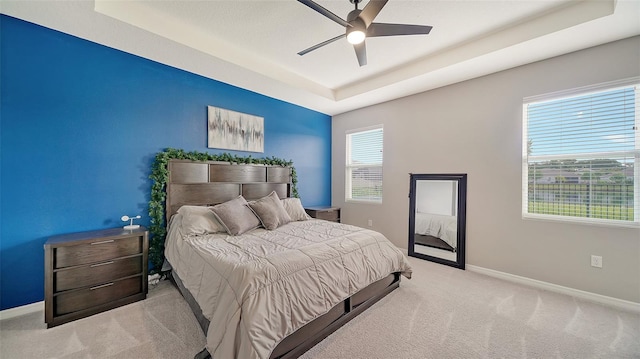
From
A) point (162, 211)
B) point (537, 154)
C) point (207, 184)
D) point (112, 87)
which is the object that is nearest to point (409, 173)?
point (537, 154)

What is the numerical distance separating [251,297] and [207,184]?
2.37m

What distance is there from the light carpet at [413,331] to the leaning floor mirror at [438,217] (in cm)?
106

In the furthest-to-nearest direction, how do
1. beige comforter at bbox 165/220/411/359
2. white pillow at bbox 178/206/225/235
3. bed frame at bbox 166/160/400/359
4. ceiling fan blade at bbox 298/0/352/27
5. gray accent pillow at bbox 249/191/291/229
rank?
1. gray accent pillow at bbox 249/191/291/229
2. white pillow at bbox 178/206/225/235
3. bed frame at bbox 166/160/400/359
4. ceiling fan blade at bbox 298/0/352/27
5. beige comforter at bbox 165/220/411/359

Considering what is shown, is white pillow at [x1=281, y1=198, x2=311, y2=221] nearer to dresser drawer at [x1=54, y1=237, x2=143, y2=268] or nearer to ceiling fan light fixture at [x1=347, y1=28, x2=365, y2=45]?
dresser drawer at [x1=54, y1=237, x2=143, y2=268]

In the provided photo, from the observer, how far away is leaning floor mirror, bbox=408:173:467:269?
3.62 meters

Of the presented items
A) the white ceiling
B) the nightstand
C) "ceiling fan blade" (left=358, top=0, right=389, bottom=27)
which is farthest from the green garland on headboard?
"ceiling fan blade" (left=358, top=0, right=389, bottom=27)

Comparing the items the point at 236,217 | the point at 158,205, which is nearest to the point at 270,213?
the point at 236,217

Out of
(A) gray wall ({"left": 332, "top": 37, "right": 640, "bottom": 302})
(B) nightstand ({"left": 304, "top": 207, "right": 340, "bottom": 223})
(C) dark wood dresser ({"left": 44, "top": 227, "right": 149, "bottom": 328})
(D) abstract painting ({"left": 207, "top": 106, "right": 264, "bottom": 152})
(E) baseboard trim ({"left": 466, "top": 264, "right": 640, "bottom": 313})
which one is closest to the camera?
(C) dark wood dresser ({"left": 44, "top": 227, "right": 149, "bottom": 328})

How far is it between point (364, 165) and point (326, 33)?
2710 mm

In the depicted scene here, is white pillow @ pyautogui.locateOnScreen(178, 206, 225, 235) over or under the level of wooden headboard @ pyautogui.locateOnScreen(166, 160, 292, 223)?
under

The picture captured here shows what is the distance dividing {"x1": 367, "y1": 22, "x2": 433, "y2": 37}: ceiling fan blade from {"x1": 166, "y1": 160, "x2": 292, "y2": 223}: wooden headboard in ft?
8.84

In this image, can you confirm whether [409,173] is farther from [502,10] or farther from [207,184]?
[207,184]

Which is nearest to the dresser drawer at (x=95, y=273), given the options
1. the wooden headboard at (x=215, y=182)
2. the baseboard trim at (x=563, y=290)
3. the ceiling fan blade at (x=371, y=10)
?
the wooden headboard at (x=215, y=182)

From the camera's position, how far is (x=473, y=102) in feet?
11.5
